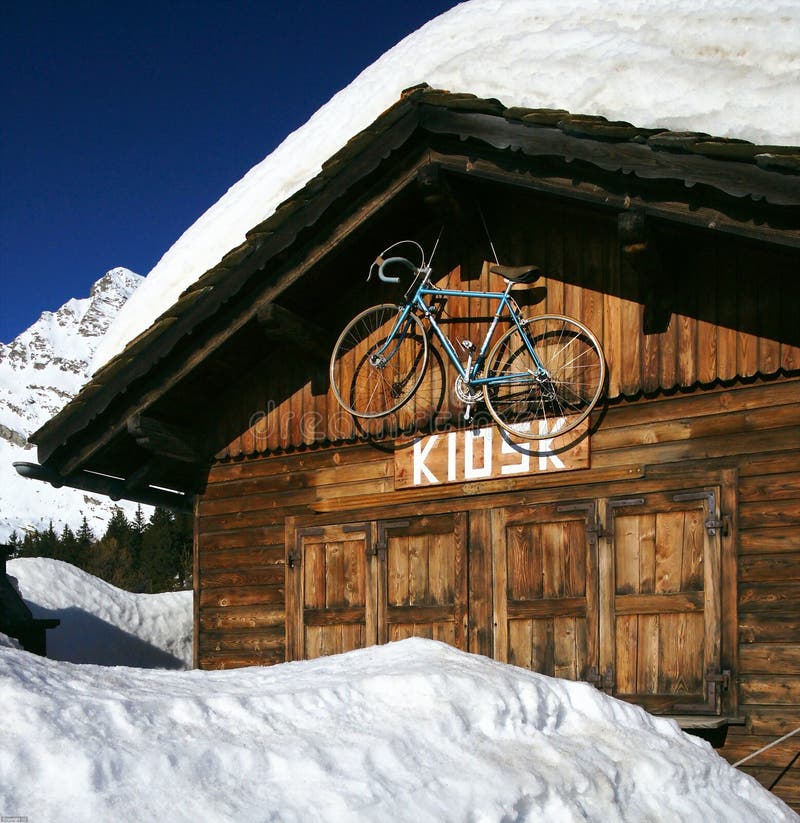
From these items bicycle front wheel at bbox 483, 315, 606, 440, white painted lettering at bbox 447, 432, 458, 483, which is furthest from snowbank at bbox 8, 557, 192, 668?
bicycle front wheel at bbox 483, 315, 606, 440

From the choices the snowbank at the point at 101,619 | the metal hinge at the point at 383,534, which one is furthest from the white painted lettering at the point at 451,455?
the snowbank at the point at 101,619

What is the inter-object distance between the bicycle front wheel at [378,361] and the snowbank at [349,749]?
3630mm

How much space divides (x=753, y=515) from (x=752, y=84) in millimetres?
7817

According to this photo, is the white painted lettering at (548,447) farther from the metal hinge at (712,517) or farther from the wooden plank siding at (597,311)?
the metal hinge at (712,517)

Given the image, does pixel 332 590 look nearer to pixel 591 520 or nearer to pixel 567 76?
pixel 591 520

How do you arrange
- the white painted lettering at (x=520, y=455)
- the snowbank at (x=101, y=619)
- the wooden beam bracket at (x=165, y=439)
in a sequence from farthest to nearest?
the snowbank at (x=101, y=619)
the wooden beam bracket at (x=165, y=439)
the white painted lettering at (x=520, y=455)

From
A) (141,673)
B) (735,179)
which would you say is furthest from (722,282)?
(141,673)

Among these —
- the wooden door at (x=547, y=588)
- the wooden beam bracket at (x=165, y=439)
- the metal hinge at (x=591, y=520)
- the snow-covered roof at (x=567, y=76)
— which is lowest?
the wooden door at (x=547, y=588)

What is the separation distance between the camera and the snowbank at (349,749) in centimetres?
273

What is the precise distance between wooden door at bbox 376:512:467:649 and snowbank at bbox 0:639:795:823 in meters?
2.90

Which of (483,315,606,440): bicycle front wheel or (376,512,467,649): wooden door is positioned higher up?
(483,315,606,440): bicycle front wheel

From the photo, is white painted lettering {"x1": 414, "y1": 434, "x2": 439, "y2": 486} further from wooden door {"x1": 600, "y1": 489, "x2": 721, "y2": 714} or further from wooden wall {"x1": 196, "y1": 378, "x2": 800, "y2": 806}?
wooden door {"x1": 600, "y1": 489, "x2": 721, "y2": 714}

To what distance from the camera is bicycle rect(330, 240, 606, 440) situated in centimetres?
733

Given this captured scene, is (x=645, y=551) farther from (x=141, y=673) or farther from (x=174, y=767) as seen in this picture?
(x=174, y=767)
